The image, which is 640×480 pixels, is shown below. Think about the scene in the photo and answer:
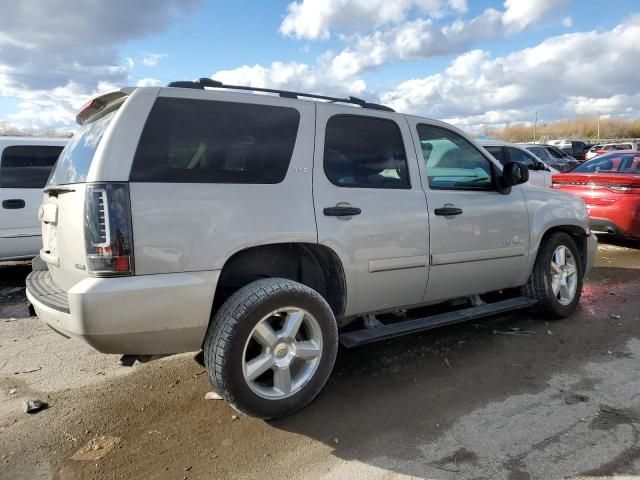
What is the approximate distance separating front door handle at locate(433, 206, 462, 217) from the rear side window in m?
1.25

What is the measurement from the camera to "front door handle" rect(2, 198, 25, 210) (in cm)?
610

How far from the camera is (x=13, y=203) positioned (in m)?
6.14

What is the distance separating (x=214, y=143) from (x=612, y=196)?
7.05 m

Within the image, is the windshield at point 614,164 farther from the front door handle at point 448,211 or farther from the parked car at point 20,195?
the parked car at point 20,195

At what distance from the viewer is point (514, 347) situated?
4.21m

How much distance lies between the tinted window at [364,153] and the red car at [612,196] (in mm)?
5536

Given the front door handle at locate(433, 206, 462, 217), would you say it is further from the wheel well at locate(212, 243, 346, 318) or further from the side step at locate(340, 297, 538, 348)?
the wheel well at locate(212, 243, 346, 318)

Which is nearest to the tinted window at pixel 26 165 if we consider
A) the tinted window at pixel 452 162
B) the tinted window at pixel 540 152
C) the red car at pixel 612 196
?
the tinted window at pixel 452 162

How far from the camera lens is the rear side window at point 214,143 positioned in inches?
107

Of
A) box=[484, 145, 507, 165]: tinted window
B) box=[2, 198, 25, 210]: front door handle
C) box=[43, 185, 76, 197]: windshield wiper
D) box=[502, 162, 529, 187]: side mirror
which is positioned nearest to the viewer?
box=[43, 185, 76, 197]: windshield wiper

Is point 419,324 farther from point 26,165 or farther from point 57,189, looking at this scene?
point 26,165

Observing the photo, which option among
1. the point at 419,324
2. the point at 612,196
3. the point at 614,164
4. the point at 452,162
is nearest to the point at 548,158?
the point at 614,164

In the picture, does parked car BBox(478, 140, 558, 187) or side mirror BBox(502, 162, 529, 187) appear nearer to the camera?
side mirror BBox(502, 162, 529, 187)

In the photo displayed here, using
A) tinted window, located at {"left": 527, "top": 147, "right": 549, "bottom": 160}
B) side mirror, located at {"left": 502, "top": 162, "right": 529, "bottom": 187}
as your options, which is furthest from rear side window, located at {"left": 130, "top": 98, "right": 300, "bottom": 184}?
tinted window, located at {"left": 527, "top": 147, "right": 549, "bottom": 160}
